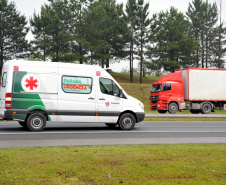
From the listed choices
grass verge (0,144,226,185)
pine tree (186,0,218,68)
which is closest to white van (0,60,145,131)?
grass verge (0,144,226,185)

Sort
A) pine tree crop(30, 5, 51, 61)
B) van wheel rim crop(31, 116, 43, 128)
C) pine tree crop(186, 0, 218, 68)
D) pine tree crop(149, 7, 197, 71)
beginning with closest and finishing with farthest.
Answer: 1. van wheel rim crop(31, 116, 43, 128)
2. pine tree crop(30, 5, 51, 61)
3. pine tree crop(149, 7, 197, 71)
4. pine tree crop(186, 0, 218, 68)

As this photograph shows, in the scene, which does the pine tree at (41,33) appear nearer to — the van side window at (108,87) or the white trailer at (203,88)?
the white trailer at (203,88)

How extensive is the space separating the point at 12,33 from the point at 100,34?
12.9m

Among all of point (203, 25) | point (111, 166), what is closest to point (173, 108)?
point (111, 166)

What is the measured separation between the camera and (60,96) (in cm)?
1166

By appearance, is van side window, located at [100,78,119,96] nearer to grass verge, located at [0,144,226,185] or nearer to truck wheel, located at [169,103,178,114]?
grass verge, located at [0,144,226,185]

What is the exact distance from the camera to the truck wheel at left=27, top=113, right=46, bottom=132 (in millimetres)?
11305

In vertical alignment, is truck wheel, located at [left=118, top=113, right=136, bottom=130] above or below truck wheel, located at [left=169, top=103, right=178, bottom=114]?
below

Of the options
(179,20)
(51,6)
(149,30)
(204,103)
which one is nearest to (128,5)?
(149,30)

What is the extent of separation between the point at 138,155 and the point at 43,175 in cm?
238

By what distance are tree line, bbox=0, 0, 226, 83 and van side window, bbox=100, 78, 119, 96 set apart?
101ft

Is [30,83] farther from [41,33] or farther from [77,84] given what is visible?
[41,33]

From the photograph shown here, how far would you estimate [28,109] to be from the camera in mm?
11172

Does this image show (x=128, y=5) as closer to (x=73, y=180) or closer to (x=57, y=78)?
(x=57, y=78)
